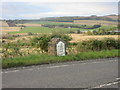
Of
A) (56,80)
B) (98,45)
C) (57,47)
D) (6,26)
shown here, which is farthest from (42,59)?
(6,26)

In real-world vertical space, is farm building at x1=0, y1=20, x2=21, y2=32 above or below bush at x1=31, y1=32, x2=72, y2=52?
above

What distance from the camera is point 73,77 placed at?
8.97 meters

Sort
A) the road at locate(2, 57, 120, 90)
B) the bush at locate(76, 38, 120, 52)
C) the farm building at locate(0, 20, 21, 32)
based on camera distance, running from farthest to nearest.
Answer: the farm building at locate(0, 20, 21, 32) → the bush at locate(76, 38, 120, 52) → the road at locate(2, 57, 120, 90)

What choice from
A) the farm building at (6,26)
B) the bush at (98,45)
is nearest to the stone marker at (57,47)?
the bush at (98,45)

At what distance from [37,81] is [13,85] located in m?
0.99

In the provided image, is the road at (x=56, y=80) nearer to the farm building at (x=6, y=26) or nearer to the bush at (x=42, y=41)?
the bush at (x=42, y=41)

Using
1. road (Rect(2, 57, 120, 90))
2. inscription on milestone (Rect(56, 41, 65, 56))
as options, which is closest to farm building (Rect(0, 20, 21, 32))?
inscription on milestone (Rect(56, 41, 65, 56))

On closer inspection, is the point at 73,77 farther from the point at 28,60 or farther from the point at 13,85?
the point at 28,60

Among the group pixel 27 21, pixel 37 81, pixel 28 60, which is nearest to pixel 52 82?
pixel 37 81

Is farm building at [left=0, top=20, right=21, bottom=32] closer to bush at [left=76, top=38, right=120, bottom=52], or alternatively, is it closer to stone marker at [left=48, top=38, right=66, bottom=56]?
bush at [left=76, top=38, right=120, bottom=52]

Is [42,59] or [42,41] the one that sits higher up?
[42,41]

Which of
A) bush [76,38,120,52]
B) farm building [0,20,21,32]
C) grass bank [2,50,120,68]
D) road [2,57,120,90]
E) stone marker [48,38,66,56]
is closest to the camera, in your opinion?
road [2,57,120,90]

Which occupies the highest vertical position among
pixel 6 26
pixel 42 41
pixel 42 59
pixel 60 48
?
pixel 6 26

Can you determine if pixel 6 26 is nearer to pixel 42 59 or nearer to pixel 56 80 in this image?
pixel 42 59
